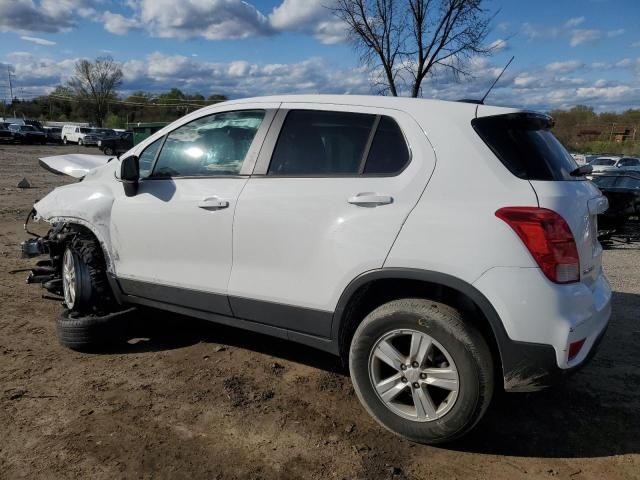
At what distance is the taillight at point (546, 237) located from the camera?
2.55 m

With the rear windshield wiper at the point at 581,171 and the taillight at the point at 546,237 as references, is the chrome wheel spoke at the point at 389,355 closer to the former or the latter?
the taillight at the point at 546,237

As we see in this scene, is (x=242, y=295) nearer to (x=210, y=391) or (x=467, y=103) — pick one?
(x=210, y=391)

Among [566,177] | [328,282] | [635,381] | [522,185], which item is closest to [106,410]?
[328,282]

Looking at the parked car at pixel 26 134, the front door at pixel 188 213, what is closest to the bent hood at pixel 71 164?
the front door at pixel 188 213

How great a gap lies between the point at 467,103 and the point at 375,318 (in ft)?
4.39

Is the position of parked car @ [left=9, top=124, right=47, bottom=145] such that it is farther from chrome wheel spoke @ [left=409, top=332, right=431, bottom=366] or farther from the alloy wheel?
chrome wheel spoke @ [left=409, top=332, right=431, bottom=366]

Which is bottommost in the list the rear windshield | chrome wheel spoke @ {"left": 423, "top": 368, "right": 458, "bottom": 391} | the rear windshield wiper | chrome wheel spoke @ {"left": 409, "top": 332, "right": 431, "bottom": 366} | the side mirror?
chrome wheel spoke @ {"left": 423, "top": 368, "right": 458, "bottom": 391}

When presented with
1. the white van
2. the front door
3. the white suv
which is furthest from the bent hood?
the white van

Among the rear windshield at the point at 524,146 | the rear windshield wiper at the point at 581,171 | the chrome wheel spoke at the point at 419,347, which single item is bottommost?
the chrome wheel spoke at the point at 419,347

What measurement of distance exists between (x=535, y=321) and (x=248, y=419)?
1.74m

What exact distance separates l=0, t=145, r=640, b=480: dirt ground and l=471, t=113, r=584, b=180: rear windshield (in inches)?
58.9

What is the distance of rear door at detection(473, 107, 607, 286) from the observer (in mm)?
2658

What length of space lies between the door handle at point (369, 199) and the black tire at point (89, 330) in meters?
2.25

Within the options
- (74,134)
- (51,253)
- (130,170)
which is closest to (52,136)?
(74,134)
